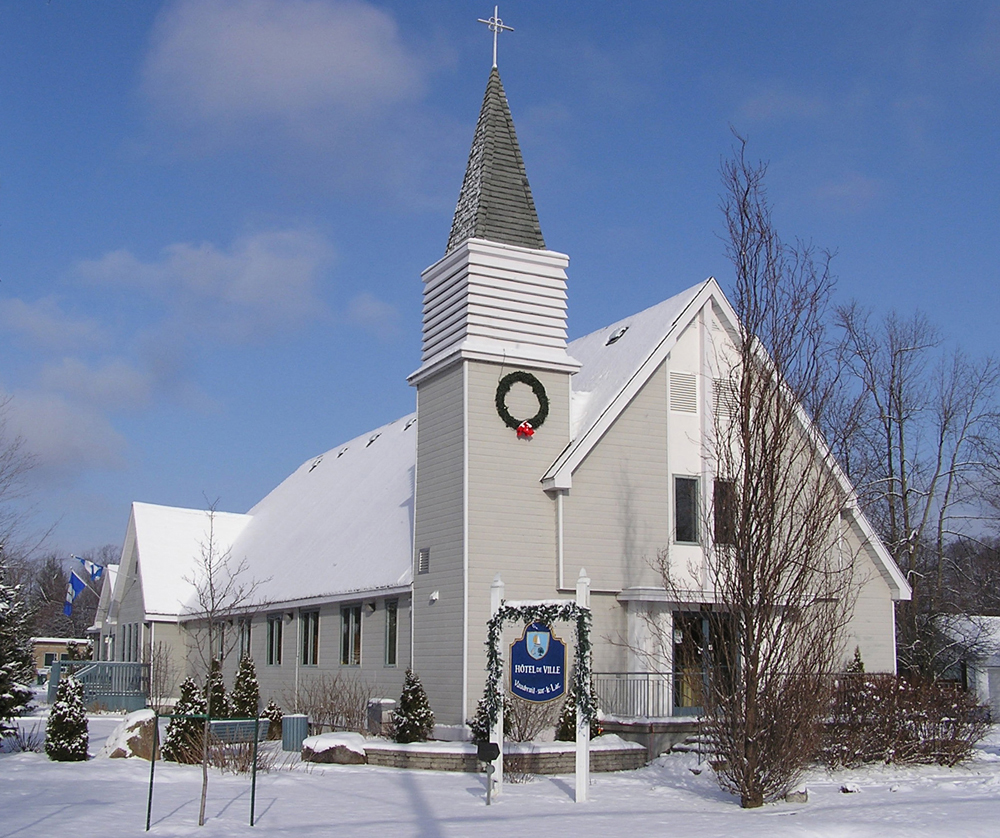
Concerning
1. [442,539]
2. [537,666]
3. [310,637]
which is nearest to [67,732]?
Result: [442,539]

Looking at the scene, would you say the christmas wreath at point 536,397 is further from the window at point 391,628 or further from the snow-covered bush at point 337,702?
the snow-covered bush at point 337,702

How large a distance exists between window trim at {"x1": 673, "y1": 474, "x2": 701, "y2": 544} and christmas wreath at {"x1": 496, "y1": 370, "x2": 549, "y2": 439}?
10.5 ft

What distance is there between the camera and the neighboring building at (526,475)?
21516 millimetres

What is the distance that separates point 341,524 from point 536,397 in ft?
32.7

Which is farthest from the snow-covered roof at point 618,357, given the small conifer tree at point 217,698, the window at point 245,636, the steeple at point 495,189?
the window at point 245,636

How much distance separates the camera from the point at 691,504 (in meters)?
23.4

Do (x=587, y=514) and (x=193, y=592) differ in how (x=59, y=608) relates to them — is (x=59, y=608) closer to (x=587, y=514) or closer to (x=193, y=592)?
(x=193, y=592)

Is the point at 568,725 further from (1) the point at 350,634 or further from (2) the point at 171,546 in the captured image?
(2) the point at 171,546

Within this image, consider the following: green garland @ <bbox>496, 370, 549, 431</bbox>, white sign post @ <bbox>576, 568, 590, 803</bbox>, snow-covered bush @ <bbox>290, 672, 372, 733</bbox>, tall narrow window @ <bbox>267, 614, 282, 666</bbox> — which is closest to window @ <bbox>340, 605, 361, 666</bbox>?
snow-covered bush @ <bbox>290, 672, 372, 733</bbox>

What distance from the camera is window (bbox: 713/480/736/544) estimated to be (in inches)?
605

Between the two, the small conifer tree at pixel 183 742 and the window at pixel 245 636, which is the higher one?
the window at pixel 245 636

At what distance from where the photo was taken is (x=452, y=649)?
69.4ft

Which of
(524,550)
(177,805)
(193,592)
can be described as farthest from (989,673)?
(177,805)

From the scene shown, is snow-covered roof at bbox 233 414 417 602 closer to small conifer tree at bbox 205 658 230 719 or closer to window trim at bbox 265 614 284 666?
window trim at bbox 265 614 284 666
